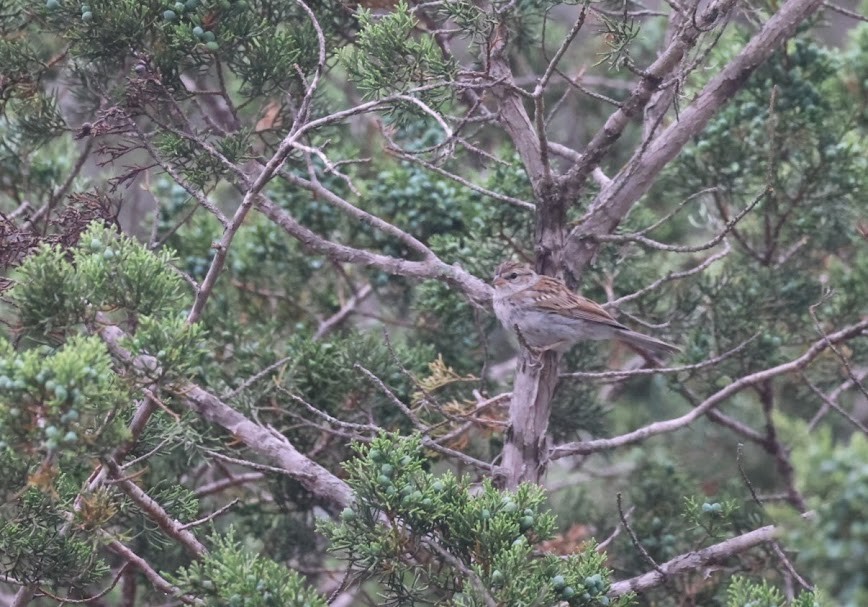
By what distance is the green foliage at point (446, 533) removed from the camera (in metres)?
3.19

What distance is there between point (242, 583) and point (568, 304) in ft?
6.80

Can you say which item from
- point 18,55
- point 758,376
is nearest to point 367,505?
point 758,376

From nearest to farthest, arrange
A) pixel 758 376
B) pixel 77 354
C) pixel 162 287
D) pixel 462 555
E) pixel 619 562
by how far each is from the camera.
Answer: pixel 77 354, pixel 162 287, pixel 462 555, pixel 758 376, pixel 619 562

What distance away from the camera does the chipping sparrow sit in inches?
170

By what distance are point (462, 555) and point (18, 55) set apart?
8.94 feet

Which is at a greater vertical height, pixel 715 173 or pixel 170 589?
pixel 715 173

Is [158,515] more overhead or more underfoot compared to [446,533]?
more underfoot

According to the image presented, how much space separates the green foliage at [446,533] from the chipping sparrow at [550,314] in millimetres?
951

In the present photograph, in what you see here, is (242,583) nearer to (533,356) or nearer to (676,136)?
(533,356)

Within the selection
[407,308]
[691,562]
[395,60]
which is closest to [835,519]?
[691,562]

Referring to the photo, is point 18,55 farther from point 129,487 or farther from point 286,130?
point 129,487

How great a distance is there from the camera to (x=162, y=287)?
311cm

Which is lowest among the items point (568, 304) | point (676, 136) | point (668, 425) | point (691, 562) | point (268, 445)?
point (691, 562)

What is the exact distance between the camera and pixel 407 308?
5.57 m
